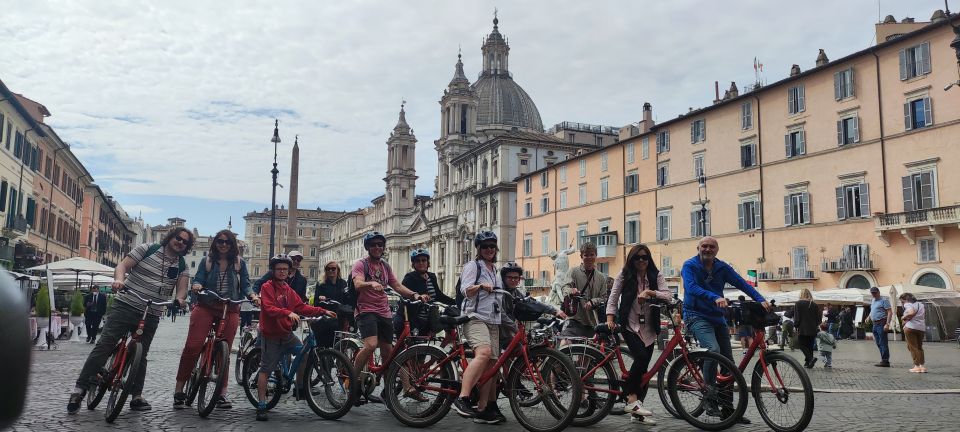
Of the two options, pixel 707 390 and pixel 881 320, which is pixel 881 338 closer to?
pixel 881 320

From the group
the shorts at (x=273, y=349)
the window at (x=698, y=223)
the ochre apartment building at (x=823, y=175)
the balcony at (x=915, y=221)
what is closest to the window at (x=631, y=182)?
the ochre apartment building at (x=823, y=175)

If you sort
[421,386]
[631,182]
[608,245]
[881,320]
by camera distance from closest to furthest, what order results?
[421,386] < [881,320] < [631,182] < [608,245]

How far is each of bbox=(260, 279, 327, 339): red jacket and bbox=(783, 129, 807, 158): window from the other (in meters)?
35.8

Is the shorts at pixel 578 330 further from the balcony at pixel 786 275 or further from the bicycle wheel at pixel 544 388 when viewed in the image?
the balcony at pixel 786 275

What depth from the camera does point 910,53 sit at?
3347 centimetres

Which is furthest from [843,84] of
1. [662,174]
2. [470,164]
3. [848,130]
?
[470,164]

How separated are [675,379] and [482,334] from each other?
197 centimetres

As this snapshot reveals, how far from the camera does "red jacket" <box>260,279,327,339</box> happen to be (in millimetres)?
8031

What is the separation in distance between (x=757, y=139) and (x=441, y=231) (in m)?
52.7

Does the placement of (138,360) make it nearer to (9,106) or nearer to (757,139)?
(9,106)

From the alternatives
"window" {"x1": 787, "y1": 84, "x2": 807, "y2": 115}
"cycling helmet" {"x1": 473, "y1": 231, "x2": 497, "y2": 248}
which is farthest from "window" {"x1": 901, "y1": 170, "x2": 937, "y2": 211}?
"cycling helmet" {"x1": 473, "y1": 231, "x2": 497, "y2": 248}

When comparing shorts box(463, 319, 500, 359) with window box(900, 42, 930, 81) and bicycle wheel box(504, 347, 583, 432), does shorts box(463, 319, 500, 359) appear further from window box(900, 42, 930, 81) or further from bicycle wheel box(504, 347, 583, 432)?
window box(900, 42, 930, 81)

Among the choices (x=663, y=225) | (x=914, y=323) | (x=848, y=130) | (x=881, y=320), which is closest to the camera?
(x=914, y=323)

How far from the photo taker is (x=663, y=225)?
48969 mm
